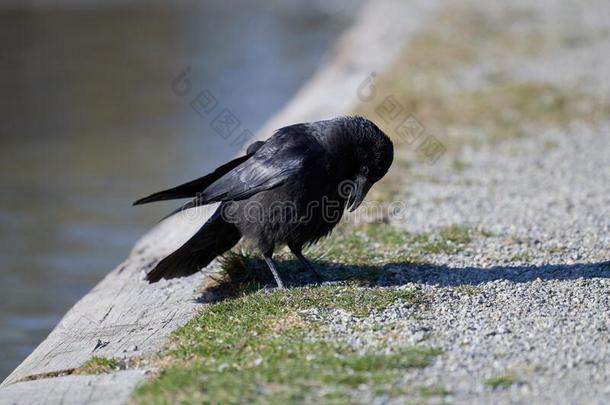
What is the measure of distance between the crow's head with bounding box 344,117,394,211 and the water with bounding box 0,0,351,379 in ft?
11.8

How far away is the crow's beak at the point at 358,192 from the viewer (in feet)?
22.6

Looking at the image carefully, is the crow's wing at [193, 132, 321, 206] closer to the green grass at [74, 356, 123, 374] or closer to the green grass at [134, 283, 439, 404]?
the green grass at [134, 283, 439, 404]

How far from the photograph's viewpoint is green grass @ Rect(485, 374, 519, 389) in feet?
16.0

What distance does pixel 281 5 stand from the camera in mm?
27391

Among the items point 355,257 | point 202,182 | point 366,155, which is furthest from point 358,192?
point 202,182

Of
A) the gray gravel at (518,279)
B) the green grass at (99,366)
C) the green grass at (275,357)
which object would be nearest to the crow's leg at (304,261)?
the green grass at (275,357)

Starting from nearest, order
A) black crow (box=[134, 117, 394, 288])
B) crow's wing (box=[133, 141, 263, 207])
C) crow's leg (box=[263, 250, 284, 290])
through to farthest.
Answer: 1. black crow (box=[134, 117, 394, 288])
2. crow's leg (box=[263, 250, 284, 290])
3. crow's wing (box=[133, 141, 263, 207])

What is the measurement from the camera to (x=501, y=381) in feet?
16.1

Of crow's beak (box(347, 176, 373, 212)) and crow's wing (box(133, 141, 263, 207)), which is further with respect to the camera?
crow's wing (box(133, 141, 263, 207))

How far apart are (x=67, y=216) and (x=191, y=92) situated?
6072 mm

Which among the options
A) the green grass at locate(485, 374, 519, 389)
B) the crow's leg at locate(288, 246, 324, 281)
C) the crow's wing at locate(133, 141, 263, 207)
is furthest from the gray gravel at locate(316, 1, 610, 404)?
the crow's wing at locate(133, 141, 263, 207)

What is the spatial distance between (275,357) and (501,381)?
4.29 ft

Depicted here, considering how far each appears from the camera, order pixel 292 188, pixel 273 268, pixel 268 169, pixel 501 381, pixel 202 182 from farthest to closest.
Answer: pixel 202 182, pixel 273 268, pixel 268 169, pixel 292 188, pixel 501 381

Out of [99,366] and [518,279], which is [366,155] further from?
[99,366]
